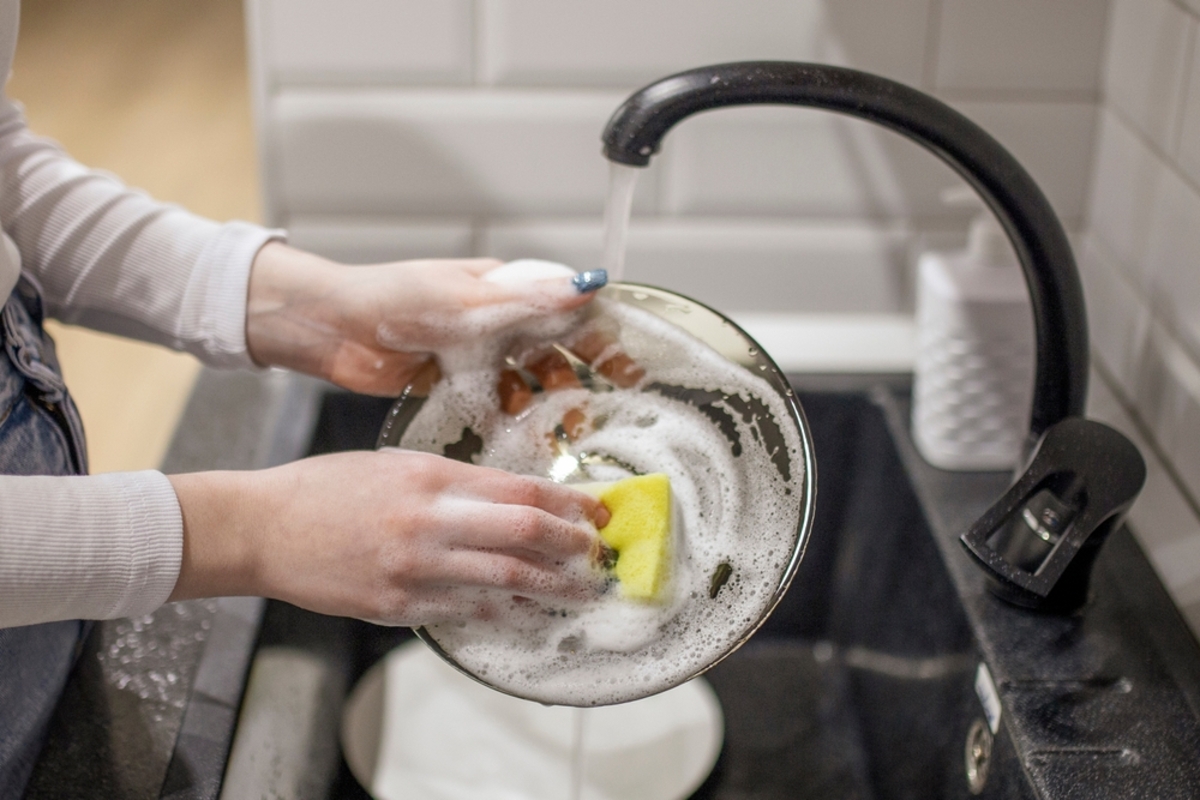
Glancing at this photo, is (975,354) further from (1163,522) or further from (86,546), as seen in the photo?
(86,546)

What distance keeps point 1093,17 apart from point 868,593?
1.48 ft

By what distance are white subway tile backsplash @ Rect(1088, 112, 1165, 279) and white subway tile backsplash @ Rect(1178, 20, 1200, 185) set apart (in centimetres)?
4

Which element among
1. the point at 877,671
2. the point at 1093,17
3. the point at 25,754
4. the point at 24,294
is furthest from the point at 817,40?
the point at 25,754

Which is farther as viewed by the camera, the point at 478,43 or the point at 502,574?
the point at 478,43

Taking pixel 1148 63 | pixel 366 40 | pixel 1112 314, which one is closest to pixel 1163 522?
pixel 1112 314

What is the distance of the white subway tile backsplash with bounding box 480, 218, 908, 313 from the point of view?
89 centimetres

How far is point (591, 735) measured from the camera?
73cm

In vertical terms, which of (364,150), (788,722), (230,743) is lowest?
(788,722)

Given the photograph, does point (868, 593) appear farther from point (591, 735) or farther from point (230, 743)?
point (230, 743)

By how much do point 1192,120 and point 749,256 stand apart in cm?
33

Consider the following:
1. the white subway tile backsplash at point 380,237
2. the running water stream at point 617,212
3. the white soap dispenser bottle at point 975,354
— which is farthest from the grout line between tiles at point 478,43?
the white soap dispenser bottle at point 975,354

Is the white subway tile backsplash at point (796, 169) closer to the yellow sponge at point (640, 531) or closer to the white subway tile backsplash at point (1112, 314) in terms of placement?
the white subway tile backsplash at point (1112, 314)

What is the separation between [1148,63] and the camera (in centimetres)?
74

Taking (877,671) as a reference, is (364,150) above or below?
above
